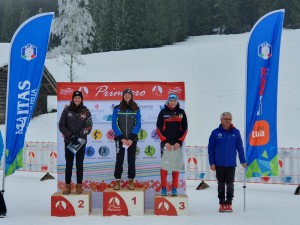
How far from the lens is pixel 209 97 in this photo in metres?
30.5

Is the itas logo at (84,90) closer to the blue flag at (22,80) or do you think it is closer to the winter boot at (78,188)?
the blue flag at (22,80)

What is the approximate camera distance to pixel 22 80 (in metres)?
7.64

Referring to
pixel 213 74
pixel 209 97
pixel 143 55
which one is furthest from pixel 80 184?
pixel 143 55

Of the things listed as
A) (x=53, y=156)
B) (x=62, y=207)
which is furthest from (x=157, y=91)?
(x=53, y=156)

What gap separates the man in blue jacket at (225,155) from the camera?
7062mm

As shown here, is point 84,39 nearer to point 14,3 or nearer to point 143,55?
point 143,55

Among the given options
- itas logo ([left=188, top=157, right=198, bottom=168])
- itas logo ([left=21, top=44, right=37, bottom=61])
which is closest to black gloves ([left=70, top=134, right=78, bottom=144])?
itas logo ([left=21, top=44, right=37, bottom=61])

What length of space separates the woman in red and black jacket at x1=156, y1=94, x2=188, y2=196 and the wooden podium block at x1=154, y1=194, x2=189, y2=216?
0.56 ft

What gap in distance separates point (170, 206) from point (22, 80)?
3.63m

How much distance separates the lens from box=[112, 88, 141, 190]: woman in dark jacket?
698 centimetres

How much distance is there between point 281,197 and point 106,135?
4.50 metres

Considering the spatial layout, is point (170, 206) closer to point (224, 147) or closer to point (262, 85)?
point (224, 147)

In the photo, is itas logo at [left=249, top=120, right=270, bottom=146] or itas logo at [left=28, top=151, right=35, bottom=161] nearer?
itas logo at [left=249, top=120, right=270, bottom=146]

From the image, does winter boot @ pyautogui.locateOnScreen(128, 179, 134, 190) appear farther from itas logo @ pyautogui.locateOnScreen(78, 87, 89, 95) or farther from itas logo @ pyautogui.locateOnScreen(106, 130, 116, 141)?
itas logo @ pyautogui.locateOnScreen(78, 87, 89, 95)
